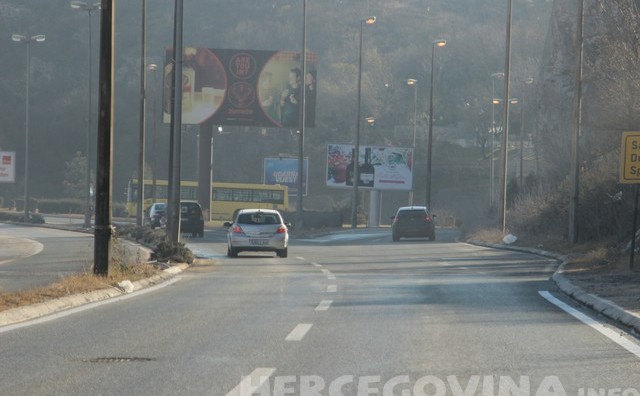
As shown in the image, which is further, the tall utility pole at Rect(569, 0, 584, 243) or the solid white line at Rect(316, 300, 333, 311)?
the tall utility pole at Rect(569, 0, 584, 243)

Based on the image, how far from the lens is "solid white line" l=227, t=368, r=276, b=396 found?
8.50 m

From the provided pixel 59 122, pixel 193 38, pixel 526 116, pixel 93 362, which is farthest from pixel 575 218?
pixel 193 38

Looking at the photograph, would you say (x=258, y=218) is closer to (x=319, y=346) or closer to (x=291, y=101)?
(x=319, y=346)

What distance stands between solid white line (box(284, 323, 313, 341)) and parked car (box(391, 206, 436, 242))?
37.2 metres

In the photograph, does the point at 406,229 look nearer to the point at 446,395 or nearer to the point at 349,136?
the point at 446,395

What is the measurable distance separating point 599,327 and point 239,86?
53944 mm

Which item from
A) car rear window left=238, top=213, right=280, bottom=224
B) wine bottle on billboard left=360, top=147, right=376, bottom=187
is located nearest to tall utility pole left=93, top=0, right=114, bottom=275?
car rear window left=238, top=213, right=280, bottom=224

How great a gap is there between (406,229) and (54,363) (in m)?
40.8

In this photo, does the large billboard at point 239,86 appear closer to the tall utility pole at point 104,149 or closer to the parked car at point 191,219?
the parked car at point 191,219

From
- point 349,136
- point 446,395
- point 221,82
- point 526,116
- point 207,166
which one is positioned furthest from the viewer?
point 349,136

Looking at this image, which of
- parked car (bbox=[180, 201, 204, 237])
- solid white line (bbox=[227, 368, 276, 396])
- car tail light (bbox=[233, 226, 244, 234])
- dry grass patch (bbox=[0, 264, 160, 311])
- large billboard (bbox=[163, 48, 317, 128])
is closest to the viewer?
solid white line (bbox=[227, 368, 276, 396])

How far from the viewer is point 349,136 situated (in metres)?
118

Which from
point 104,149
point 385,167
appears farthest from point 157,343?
point 385,167

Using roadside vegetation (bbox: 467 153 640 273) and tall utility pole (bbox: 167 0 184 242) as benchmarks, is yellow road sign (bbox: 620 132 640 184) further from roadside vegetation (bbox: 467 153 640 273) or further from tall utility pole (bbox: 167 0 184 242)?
tall utility pole (bbox: 167 0 184 242)
